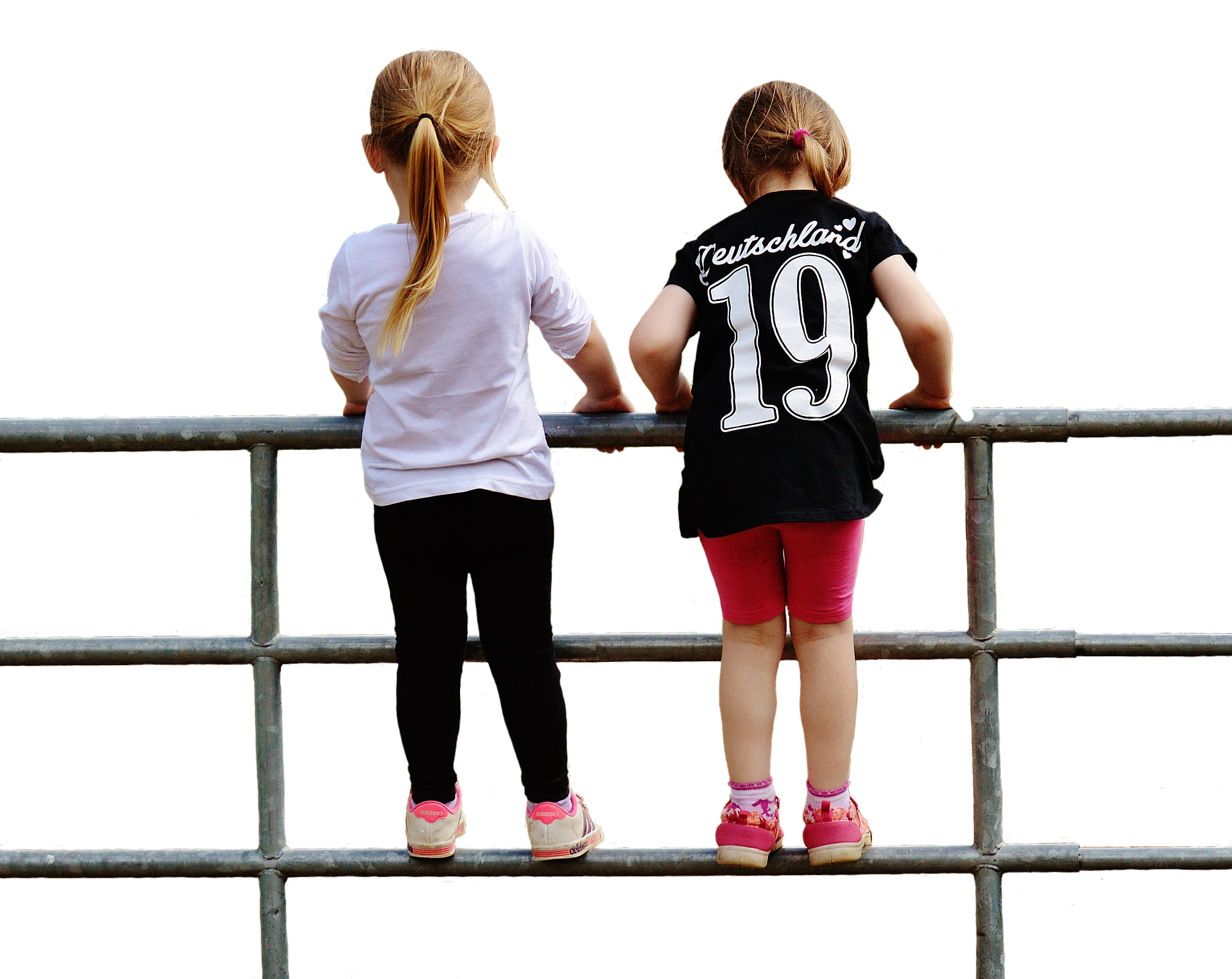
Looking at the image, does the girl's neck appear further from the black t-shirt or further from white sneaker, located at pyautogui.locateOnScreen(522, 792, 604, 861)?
white sneaker, located at pyautogui.locateOnScreen(522, 792, 604, 861)

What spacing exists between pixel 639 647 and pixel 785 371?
1.79 ft

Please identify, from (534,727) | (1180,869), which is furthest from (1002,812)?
(534,727)

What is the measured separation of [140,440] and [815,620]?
122 cm

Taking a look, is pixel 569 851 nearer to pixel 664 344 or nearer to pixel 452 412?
pixel 452 412

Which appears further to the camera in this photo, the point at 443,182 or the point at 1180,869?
the point at 1180,869

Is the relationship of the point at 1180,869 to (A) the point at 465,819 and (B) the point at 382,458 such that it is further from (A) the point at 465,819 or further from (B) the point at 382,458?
(B) the point at 382,458

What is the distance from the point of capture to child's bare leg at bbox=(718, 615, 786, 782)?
6.42 feet

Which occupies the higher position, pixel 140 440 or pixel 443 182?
pixel 443 182

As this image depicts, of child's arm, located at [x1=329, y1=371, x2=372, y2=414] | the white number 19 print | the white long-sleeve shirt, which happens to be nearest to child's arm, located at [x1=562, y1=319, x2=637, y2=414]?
the white long-sleeve shirt

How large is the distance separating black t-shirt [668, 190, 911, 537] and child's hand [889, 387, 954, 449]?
0.11m

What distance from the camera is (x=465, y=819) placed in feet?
6.73

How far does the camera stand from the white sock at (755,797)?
1964mm

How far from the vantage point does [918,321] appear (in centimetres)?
189

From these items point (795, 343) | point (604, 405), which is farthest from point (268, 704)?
point (795, 343)
